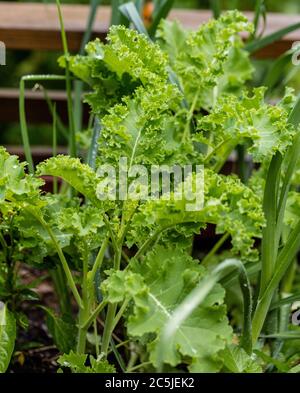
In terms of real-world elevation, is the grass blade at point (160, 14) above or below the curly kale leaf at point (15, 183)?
above

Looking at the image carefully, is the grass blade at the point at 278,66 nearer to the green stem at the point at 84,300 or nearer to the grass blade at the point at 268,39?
the grass blade at the point at 268,39

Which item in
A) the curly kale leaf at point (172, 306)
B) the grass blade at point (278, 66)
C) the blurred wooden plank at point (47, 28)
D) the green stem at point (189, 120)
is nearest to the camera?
the curly kale leaf at point (172, 306)

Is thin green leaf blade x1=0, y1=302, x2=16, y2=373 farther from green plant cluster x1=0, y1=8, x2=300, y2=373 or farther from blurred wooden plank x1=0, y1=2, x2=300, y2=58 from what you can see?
blurred wooden plank x1=0, y1=2, x2=300, y2=58

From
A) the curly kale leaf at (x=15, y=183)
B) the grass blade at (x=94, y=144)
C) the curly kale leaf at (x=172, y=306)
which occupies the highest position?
the grass blade at (x=94, y=144)

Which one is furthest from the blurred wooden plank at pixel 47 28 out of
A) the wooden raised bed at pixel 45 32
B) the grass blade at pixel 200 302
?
the grass blade at pixel 200 302

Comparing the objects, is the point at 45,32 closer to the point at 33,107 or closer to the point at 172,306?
the point at 33,107

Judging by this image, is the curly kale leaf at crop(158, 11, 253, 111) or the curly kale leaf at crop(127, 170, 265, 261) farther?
the curly kale leaf at crop(158, 11, 253, 111)

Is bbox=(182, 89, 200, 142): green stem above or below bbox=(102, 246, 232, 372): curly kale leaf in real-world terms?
above

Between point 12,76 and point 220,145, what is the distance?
2163 millimetres

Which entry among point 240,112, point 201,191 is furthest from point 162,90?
point 201,191

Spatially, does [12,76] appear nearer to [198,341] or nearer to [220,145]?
[220,145]

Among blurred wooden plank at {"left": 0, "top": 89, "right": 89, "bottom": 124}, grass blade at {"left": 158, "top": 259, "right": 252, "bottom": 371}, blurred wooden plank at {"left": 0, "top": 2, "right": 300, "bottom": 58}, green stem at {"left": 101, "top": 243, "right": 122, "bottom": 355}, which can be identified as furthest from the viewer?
blurred wooden plank at {"left": 0, "top": 89, "right": 89, "bottom": 124}

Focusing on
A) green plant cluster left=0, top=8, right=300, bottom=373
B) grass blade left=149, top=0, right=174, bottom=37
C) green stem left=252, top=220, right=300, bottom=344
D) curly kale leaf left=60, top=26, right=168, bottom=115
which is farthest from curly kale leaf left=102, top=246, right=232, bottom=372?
grass blade left=149, top=0, right=174, bottom=37

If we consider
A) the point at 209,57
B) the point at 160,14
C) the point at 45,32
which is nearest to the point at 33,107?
the point at 45,32
